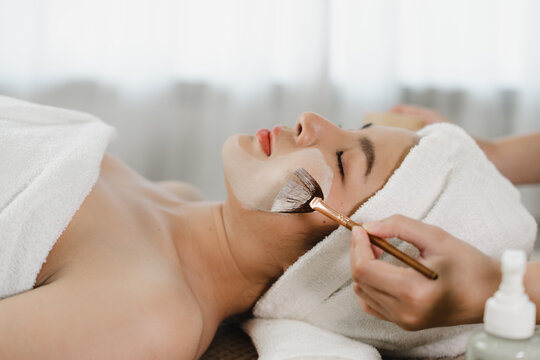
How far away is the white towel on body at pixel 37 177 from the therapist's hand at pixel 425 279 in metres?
0.54

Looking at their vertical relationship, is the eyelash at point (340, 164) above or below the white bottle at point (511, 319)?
above

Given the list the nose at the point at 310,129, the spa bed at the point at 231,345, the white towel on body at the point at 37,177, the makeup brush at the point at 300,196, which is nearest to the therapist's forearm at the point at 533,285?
the makeup brush at the point at 300,196

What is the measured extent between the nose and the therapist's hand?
357 mm

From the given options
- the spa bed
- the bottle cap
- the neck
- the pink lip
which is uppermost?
the pink lip

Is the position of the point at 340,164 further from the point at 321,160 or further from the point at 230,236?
the point at 230,236

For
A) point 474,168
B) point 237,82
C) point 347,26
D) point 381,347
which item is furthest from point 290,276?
point 347,26

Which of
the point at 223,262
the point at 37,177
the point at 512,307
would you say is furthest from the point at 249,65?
the point at 512,307

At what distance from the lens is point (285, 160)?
1.09m

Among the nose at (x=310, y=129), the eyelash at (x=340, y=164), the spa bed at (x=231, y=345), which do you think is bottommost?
the spa bed at (x=231, y=345)

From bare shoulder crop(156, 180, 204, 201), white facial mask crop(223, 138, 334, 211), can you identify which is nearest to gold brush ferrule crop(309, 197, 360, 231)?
white facial mask crop(223, 138, 334, 211)

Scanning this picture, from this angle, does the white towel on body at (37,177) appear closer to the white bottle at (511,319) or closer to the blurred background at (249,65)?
the white bottle at (511,319)

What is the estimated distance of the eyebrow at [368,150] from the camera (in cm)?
109

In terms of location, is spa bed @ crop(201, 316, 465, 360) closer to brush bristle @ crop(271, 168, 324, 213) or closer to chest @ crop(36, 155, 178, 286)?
chest @ crop(36, 155, 178, 286)

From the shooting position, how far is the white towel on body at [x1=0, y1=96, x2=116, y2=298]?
0.93 m
